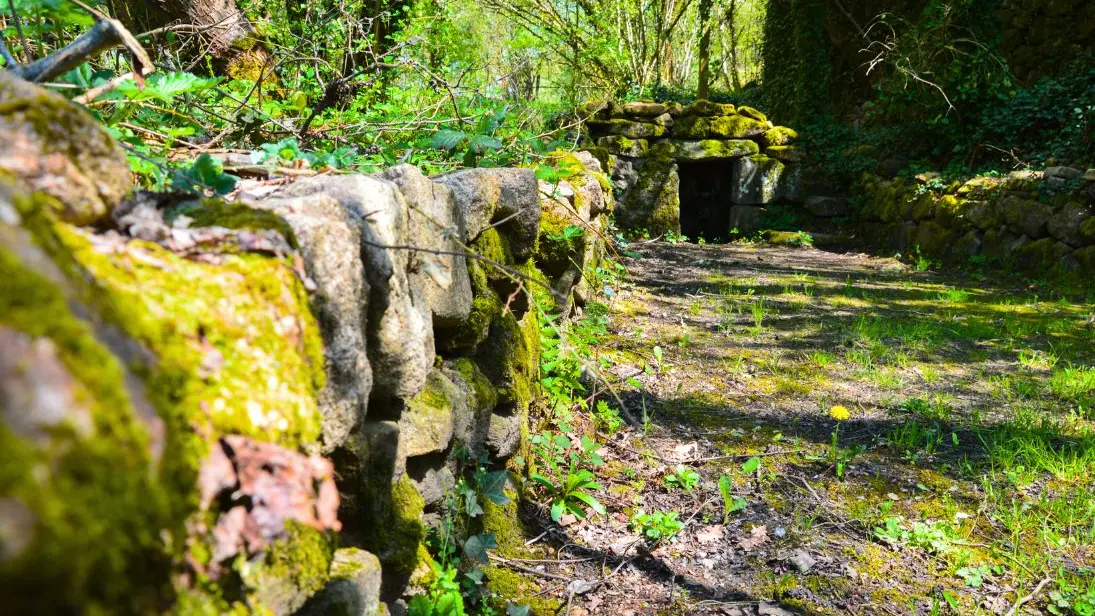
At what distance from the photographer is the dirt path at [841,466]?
230cm

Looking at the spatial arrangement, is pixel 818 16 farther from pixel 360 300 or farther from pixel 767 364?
pixel 360 300

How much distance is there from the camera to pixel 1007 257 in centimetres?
745

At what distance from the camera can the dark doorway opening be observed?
11352 millimetres

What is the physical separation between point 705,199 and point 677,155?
3.89ft

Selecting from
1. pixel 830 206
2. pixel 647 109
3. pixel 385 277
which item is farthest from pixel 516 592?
pixel 830 206

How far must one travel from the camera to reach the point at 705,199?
37.9 ft

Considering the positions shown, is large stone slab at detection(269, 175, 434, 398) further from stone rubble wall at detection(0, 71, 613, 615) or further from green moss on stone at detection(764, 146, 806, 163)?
green moss on stone at detection(764, 146, 806, 163)

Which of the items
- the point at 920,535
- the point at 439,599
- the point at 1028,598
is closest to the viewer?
the point at 439,599

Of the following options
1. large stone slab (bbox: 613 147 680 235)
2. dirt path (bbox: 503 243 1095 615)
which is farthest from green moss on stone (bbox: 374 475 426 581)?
large stone slab (bbox: 613 147 680 235)

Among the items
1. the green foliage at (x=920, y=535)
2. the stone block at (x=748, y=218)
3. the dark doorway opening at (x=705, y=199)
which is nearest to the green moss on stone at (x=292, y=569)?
the green foliage at (x=920, y=535)

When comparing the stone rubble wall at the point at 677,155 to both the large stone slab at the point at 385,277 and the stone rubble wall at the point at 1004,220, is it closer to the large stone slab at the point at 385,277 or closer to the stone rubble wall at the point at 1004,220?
the stone rubble wall at the point at 1004,220

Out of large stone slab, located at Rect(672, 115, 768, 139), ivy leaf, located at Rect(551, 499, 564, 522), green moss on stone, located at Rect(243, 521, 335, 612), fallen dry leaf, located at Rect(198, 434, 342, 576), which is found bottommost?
ivy leaf, located at Rect(551, 499, 564, 522)

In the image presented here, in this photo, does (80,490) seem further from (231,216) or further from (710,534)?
(710,534)

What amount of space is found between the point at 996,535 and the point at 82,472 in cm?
302
